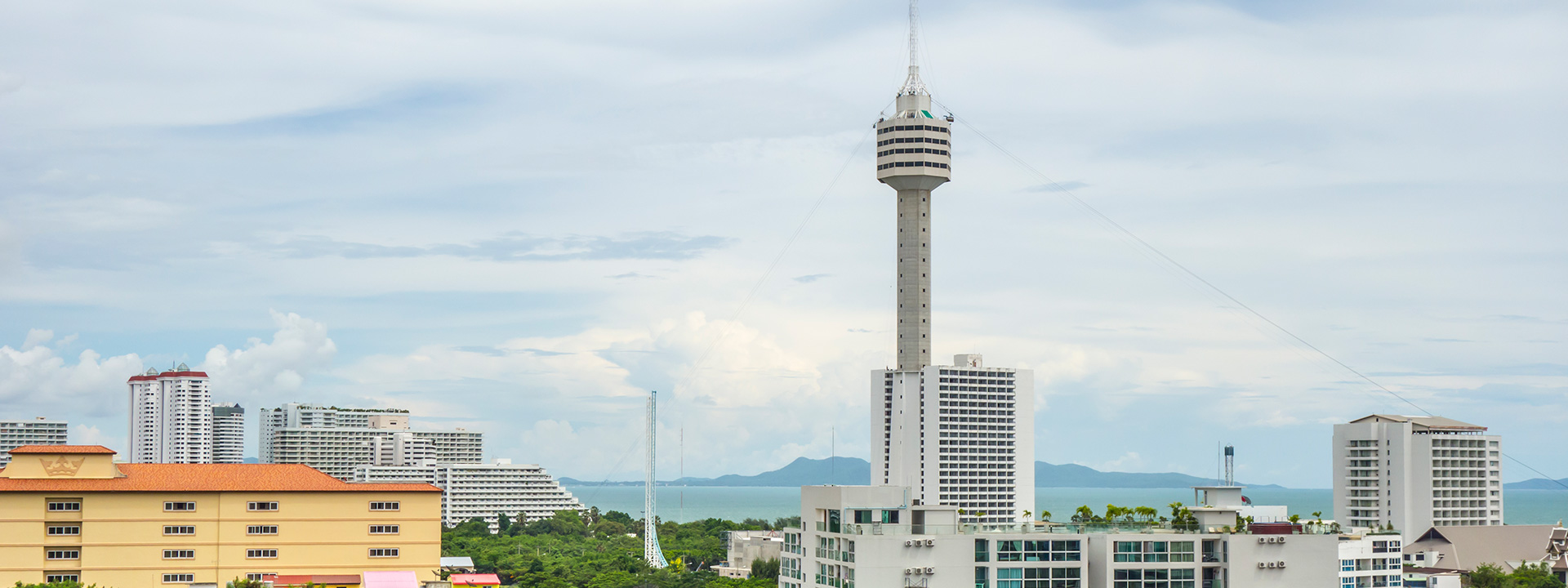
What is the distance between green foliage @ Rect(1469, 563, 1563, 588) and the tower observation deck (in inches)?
3386

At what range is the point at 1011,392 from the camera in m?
196

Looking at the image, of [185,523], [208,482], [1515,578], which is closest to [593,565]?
[208,482]

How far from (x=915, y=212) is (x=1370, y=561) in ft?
347

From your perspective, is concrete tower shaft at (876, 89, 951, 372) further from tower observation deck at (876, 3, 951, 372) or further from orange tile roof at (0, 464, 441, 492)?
orange tile roof at (0, 464, 441, 492)

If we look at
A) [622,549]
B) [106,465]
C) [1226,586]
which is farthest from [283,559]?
[622,549]

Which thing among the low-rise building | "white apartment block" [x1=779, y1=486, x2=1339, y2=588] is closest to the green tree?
the low-rise building

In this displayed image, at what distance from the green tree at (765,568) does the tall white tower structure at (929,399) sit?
45305 millimetres

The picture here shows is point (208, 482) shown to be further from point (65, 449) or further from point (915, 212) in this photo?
point (915, 212)

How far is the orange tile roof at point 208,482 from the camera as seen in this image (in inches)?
2987

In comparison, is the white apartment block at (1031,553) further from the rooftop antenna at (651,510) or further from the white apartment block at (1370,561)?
the rooftop antenna at (651,510)

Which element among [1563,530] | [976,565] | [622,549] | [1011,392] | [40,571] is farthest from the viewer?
[1011,392]

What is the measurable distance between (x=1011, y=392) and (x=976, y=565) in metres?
135

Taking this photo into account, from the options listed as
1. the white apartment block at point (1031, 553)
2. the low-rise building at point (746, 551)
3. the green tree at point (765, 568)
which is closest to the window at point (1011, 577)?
the white apartment block at point (1031, 553)

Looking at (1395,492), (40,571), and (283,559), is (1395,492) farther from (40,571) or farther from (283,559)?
(40,571)
